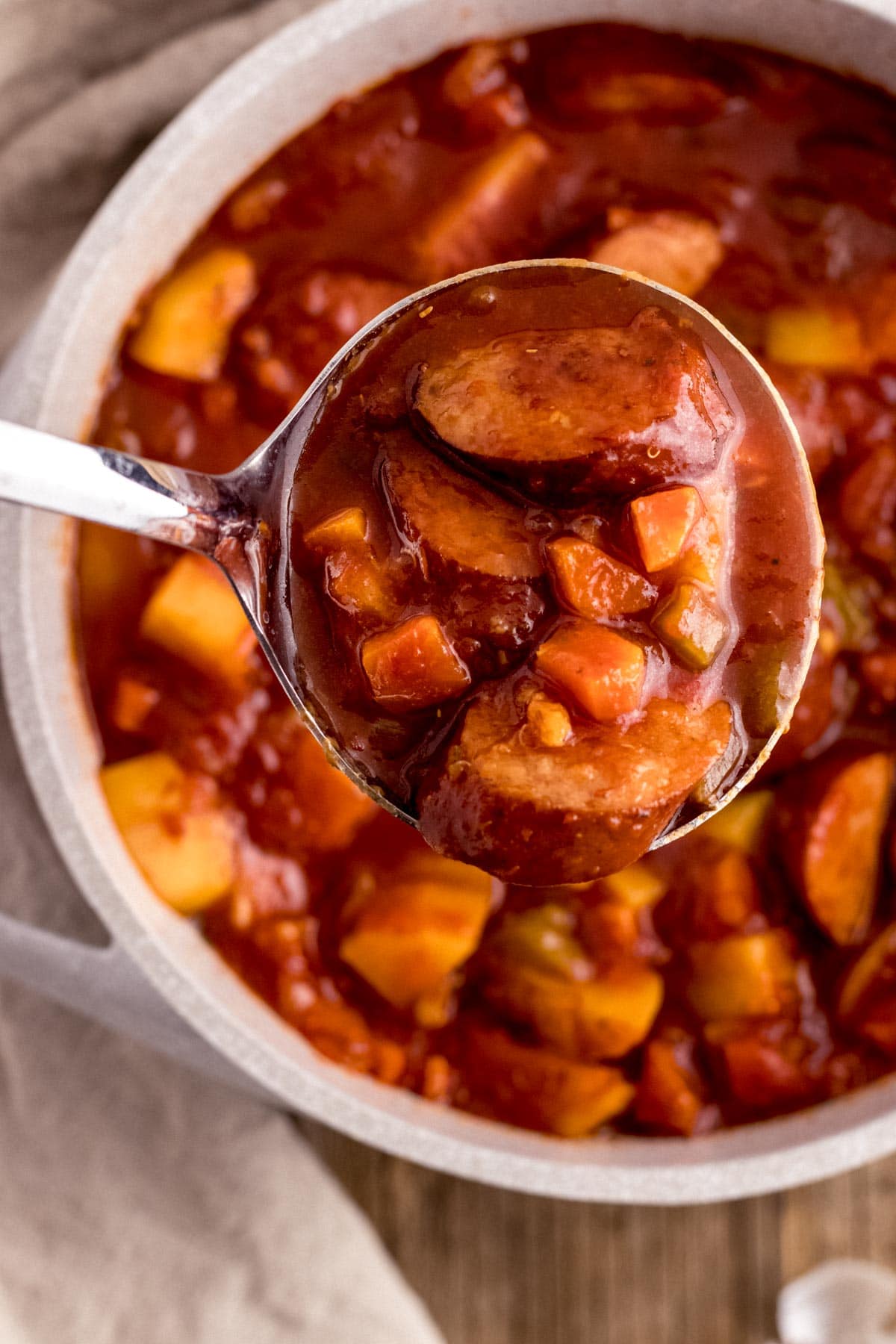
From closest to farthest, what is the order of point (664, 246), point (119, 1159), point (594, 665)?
point (594, 665), point (664, 246), point (119, 1159)

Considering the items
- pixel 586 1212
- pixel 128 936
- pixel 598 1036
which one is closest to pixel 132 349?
pixel 128 936

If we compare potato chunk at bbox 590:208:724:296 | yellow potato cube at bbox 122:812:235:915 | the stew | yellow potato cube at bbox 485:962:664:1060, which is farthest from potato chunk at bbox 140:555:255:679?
potato chunk at bbox 590:208:724:296

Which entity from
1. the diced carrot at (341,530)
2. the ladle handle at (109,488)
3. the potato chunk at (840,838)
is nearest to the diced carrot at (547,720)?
the diced carrot at (341,530)

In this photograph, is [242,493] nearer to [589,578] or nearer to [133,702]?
[589,578]

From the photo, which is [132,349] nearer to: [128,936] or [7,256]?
[7,256]

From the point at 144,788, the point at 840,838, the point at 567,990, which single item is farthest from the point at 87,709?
the point at 840,838

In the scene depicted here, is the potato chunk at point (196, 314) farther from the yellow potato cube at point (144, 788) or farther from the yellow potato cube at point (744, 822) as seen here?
the yellow potato cube at point (744, 822)
